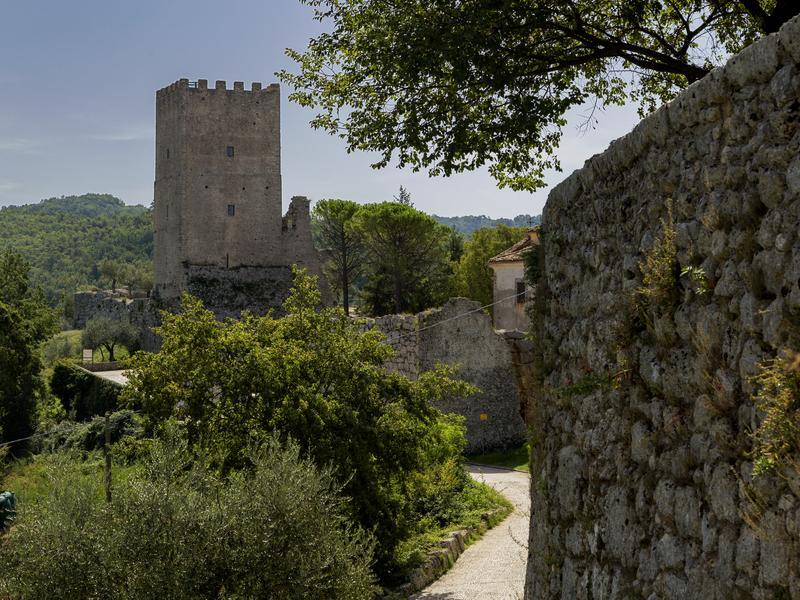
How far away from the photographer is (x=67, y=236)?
144 m

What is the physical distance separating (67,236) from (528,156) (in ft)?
468

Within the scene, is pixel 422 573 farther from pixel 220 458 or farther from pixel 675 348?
pixel 675 348

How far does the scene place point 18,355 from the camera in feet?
102

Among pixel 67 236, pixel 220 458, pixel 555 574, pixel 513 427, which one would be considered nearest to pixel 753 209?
pixel 555 574

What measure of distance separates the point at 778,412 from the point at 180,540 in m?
7.47

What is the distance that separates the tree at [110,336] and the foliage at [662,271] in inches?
1833

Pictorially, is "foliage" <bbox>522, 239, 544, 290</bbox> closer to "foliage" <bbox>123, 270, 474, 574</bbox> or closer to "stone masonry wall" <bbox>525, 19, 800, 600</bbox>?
"stone masonry wall" <bbox>525, 19, 800, 600</bbox>

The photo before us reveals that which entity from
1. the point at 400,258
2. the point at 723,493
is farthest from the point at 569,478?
the point at 400,258

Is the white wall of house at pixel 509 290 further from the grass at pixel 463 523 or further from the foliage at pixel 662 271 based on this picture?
the foliage at pixel 662 271

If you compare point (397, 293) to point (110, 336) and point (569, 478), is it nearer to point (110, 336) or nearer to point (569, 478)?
point (110, 336)

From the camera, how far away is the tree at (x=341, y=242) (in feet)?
171

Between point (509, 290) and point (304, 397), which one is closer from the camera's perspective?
point (304, 397)

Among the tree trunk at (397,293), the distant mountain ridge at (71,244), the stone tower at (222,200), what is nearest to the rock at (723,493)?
the stone tower at (222,200)

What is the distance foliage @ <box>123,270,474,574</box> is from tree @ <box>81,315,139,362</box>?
117 ft
